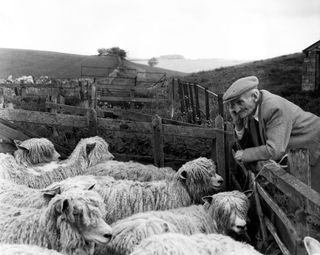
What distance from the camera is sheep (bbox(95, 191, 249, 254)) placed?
360 centimetres

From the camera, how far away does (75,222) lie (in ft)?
12.0

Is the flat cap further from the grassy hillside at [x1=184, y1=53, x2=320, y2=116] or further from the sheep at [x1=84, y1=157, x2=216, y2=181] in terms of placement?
the grassy hillside at [x1=184, y1=53, x2=320, y2=116]

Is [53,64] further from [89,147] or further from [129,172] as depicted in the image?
[129,172]

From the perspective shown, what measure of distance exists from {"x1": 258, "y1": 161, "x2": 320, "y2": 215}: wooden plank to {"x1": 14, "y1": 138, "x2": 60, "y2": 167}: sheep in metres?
3.54

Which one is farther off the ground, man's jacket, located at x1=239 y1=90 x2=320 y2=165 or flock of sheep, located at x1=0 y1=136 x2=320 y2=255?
man's jacket, located at x1=239 y1=90 x2=320 y2=165

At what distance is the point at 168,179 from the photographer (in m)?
5.77

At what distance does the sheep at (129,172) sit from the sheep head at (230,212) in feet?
4.90

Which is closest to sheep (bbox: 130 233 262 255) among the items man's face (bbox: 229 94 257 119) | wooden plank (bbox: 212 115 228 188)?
man's face (bbox: 229 94 257 119)

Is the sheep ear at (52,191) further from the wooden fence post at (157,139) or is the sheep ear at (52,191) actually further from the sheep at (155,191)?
the wooden fence post at (157,139)

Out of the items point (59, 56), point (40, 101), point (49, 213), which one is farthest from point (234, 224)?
point (59, 56)

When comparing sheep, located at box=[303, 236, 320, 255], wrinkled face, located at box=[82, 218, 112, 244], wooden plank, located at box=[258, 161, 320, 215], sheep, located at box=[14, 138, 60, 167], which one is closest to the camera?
sheep, located at box=[303, 236, 320, 255]

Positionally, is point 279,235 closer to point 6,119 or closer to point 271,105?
point 271,105

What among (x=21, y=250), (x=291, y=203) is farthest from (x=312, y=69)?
(x=21, y=250)

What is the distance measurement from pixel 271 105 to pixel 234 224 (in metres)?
1.25
